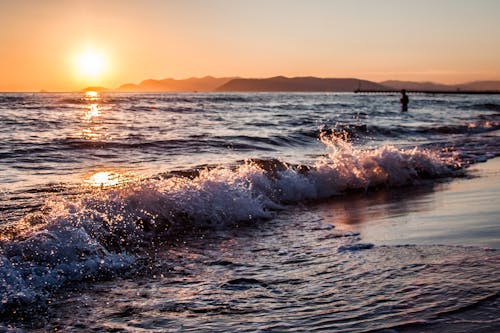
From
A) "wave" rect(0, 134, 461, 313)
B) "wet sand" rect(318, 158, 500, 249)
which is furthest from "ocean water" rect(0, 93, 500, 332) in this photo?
"wet sand" rect(318, 158, 500, 249)

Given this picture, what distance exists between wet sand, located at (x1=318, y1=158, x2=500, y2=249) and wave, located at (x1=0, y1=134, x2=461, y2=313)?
0.86 m

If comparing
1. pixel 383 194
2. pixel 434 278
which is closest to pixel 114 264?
pixel 434 278

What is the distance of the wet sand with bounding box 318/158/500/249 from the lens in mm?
6090

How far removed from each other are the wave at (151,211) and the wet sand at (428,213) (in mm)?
861

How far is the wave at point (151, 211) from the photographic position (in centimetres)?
521

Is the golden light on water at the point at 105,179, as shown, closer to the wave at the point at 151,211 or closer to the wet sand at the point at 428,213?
the wave at the point at 151,211

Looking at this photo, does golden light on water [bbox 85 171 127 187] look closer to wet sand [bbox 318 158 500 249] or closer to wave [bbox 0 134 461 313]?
wave [bbox 0 134 461 313]

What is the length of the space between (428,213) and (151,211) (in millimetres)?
4056

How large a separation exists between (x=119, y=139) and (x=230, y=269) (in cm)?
1484

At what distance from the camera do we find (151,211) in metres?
7.67

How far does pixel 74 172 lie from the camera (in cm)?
1207

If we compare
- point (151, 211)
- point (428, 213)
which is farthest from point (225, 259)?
point (428, 213)

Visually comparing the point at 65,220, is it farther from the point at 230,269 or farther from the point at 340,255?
the point at 340,255

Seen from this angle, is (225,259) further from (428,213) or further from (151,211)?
(428,213)
